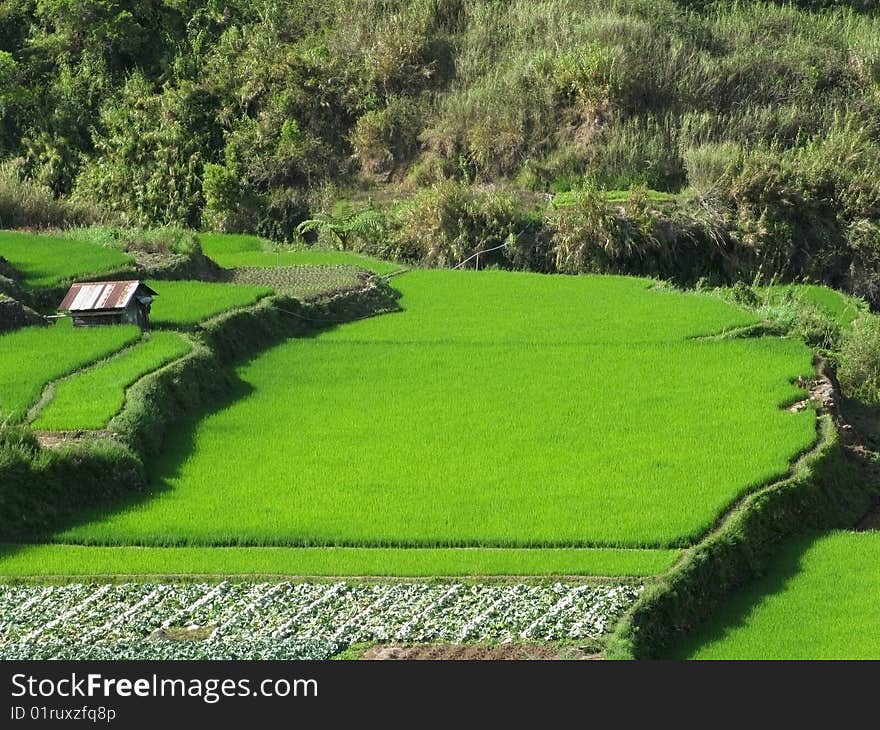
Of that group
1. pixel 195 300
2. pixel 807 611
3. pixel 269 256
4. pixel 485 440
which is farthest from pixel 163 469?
pixel 269 256

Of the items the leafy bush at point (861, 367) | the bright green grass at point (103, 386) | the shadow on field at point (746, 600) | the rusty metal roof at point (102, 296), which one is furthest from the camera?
the rusty metal roof at point (102, 296)

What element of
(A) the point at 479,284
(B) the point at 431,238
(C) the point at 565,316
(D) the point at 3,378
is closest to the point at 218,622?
(D) the point at 3,378

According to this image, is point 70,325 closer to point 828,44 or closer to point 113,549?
point 113,549

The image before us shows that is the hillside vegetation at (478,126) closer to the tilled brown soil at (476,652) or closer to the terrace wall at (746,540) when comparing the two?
the terrace wall at (746,540)

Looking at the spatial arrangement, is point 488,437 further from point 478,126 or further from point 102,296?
point 478,126

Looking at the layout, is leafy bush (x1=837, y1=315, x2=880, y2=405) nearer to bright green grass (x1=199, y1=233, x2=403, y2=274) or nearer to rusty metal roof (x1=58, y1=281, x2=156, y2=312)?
bright green grass (x1=199, y1=233, x2=403, y2=274)

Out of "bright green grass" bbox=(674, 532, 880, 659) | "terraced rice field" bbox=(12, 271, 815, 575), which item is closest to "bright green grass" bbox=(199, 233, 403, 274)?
"terraced rice field" bbox=(12, 271, 815, 575)

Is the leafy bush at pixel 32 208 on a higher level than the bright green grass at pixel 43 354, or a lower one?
lower

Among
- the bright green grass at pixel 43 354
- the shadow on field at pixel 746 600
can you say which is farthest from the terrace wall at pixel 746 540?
the bright green grass at pixel 43 354
